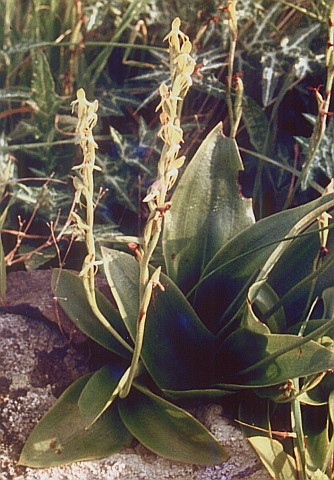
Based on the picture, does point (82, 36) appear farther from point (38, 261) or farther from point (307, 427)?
point (307, 427)

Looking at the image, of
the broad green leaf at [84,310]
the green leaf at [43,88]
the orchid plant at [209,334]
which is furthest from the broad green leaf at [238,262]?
the green leaf at [43,88]

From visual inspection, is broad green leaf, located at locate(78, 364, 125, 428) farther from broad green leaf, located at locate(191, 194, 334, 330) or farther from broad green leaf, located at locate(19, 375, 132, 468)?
broad green leaf, located at locate(191, 194, 334, 330)

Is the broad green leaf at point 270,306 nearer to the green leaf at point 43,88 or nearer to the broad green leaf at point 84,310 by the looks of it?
the broad green leaf at point 84,310

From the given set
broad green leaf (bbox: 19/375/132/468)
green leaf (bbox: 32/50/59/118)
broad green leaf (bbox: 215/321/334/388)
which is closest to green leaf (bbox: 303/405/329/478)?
broad green leaf (bbox: 215/321/334/388)

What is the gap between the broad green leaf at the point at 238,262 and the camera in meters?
1.05

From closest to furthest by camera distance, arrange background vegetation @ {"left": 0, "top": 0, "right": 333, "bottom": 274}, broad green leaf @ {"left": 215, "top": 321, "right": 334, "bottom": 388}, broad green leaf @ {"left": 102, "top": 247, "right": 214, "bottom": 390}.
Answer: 1. broad green leaf @ {"left": 215, "top": 321, "right": 334, "bottom": 388}
2. broad green leaf @ {"left": 102, "top": 247, "right": 214, "bottom": 390}
3. background vegetation @ {"left": 0, "top": 0, "right": 333, "bottom": 274}

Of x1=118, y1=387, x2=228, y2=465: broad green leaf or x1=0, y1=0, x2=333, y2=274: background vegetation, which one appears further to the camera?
x1=0, y1=0, x2=333, y2=274: background vegetation

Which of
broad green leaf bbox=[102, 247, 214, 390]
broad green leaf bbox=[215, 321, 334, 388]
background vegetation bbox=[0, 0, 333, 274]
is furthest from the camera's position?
background vegetation bbox=[0, 0, 333, 274]

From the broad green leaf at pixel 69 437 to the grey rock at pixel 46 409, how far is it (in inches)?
0.9

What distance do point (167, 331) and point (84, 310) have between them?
0.15 metres

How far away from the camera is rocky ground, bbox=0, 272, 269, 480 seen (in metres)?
0.99

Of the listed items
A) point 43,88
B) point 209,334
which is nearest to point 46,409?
point 209,334

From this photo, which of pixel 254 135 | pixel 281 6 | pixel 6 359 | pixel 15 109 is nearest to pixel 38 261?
pixel 6 359

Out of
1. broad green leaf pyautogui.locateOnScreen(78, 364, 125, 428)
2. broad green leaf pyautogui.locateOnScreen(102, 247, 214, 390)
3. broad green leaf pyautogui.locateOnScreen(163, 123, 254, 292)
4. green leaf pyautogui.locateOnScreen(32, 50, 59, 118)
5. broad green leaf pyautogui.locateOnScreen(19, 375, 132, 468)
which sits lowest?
broad green leaf pyautogui.locateOnScreen(19, 375, 132, 468)
